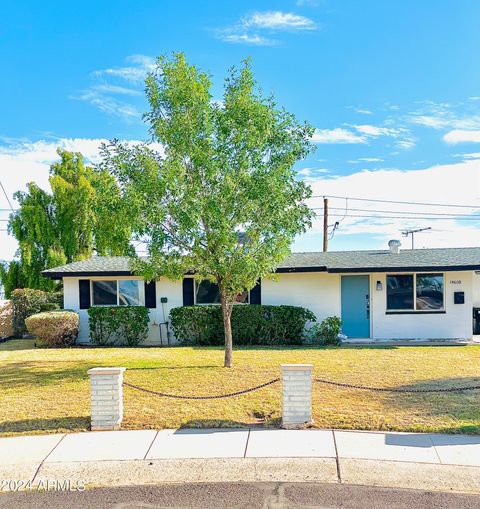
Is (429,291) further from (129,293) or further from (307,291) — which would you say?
(129,293)

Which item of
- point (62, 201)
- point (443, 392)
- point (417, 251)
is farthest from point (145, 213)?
point (62, 201)

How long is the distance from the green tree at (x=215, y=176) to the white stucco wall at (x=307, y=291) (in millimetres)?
5555

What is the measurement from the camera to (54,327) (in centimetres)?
1465

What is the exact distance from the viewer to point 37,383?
9.22m

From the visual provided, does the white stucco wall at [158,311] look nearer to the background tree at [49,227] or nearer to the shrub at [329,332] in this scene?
the shrub at [329,332]

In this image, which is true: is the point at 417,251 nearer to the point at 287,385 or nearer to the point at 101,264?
the point at 101,264

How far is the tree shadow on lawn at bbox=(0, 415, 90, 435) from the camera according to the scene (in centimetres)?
646

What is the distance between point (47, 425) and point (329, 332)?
9.66 m

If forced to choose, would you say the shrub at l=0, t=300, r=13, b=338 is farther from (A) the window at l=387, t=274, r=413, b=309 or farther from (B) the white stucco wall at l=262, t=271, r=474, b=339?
(A) the window at l=387, t=274, r=413, b=309

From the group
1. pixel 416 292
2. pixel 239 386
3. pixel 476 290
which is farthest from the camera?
pixel 476 290

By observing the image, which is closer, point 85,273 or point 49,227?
point 85,273

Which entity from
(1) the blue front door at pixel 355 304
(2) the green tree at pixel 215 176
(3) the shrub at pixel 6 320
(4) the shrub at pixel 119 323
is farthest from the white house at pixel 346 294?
(2) the green tree at pixel 215 176

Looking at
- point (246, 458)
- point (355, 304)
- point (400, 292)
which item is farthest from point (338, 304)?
point (246, 458)

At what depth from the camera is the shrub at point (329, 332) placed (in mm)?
14695
